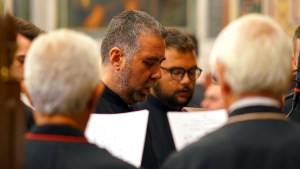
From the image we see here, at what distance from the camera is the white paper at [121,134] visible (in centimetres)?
447

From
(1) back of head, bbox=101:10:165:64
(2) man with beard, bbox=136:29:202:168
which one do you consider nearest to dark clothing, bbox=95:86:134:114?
(1) back of head, bbox=101:10:165:64

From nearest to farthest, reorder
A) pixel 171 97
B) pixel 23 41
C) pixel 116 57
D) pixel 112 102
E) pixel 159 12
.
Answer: pixel 23 41
pixel 112 102
pixel 116 57
pixel 171 97
pixel 159 12

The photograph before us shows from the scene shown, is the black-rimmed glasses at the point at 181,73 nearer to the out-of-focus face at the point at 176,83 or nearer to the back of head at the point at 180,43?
the out-of-focus face at the point at 176,83

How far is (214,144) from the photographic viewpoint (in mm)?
3422

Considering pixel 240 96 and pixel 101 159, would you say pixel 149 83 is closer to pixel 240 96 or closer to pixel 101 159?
pixel 240 96

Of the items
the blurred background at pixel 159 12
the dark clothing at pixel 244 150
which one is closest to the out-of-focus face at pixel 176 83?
the dark clothing at pixel 244 150

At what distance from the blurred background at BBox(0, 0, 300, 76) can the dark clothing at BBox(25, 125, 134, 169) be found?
13621 millimetres

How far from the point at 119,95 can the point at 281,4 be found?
11.8 metres

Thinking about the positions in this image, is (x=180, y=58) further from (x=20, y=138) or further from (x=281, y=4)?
(x=281, y=4)

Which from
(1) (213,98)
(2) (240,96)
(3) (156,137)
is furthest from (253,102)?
(1) (213,98)

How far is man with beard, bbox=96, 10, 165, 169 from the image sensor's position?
18.2 ft

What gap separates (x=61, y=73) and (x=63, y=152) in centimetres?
31

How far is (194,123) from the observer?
4.80 m

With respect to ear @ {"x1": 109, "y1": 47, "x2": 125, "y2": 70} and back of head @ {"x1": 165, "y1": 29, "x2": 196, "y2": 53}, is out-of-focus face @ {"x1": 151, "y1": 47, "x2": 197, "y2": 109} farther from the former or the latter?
ear @ {"x1": 109, "y1": 47, "x2": 125, "y2": 70}
